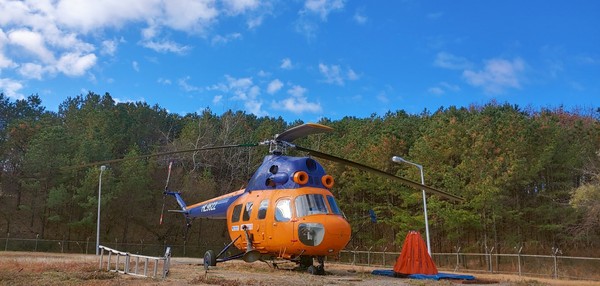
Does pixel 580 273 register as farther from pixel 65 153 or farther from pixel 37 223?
pixel 37 223

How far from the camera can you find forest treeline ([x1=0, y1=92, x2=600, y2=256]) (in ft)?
116

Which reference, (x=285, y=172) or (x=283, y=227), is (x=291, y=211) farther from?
(x=285, y=172)

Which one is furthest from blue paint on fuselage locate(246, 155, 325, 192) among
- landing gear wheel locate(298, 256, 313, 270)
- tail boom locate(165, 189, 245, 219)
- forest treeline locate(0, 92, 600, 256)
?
forest treeline locate(0, 92, 600, 256)

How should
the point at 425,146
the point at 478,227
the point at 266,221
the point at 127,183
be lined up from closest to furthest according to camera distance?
the point at 266,221 → the point at 478,227 → the point at 425,146 → the point at 127,183

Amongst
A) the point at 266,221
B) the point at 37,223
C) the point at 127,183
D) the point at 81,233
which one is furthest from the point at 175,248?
the point at 266,221

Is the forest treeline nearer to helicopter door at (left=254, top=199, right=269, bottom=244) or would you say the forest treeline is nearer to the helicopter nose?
helicopter door at (left=254, top=199, right=269, bottom=244)

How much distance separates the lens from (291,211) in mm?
17406

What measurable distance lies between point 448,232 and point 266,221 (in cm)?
2336

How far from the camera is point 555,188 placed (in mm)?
37344

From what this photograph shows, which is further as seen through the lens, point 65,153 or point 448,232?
point 65,153

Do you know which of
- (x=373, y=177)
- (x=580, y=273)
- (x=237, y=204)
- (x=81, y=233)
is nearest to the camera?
(x=237, y=204)

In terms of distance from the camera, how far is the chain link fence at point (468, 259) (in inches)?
936

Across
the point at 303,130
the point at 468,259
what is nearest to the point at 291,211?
the point at 303,130

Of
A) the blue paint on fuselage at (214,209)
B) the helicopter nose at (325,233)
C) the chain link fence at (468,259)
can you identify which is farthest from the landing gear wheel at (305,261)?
the chain link fence at (468,259)
